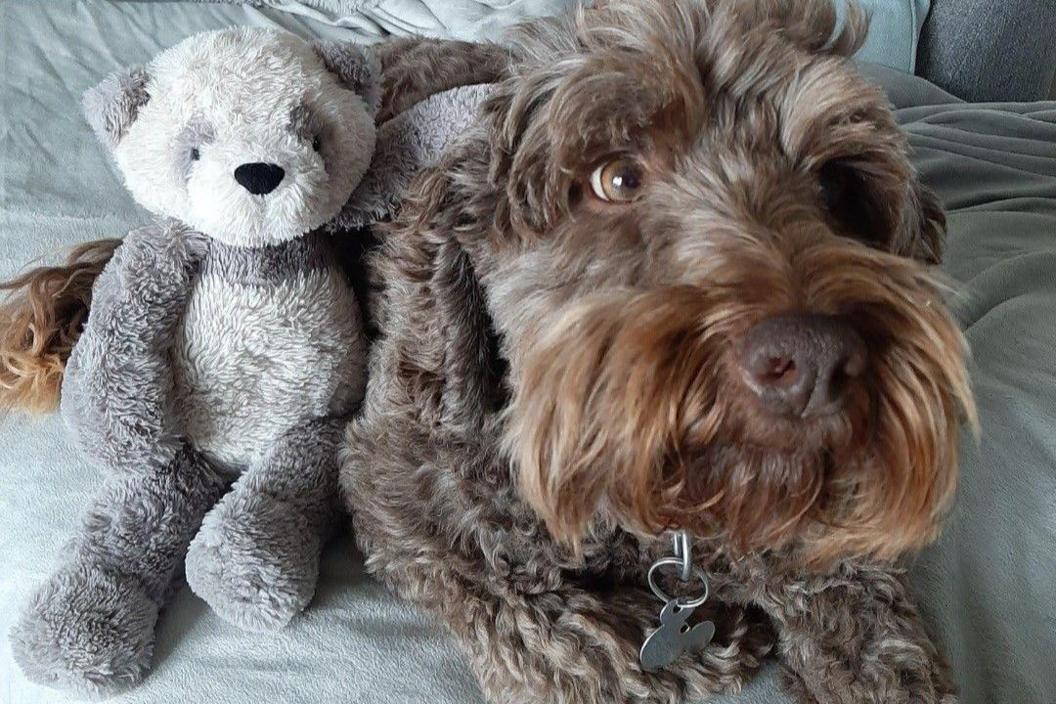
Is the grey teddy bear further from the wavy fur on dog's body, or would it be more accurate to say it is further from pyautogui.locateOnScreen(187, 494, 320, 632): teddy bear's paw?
the wavy fur on dog's body

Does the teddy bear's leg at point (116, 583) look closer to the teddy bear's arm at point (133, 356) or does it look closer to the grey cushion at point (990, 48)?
the teddy bear's arm at point (133, 356)

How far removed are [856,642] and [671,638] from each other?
29cm

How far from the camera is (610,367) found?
43.3 inches

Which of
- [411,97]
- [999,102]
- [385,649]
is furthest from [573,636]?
[999,102]

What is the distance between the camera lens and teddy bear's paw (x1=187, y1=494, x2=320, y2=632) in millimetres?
1479

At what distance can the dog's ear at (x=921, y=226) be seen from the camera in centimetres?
145

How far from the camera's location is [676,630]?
1443mm

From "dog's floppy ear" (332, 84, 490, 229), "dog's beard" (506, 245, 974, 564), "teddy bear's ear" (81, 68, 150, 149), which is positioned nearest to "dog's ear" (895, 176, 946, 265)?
"dog's beard" (506, 245, 974, 564)

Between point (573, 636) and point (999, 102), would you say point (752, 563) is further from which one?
point (999, 102)

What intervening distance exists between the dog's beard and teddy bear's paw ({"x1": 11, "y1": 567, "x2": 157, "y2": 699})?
2.30 ft

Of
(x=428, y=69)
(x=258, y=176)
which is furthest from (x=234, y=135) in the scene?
(x=428, y=69)

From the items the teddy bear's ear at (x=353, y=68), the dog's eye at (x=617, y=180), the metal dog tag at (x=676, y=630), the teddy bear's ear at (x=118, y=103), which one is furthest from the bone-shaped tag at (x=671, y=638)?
the teddy bear's ear at (x=118, y=103)

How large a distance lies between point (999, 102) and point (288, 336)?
2.95m

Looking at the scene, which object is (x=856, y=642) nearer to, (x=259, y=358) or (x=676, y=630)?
(x=676, y=630)
